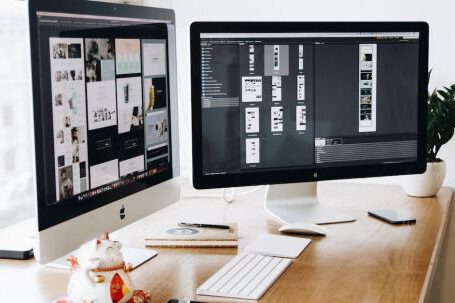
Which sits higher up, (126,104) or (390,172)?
(126,104)

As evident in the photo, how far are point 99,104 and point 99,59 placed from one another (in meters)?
0.09

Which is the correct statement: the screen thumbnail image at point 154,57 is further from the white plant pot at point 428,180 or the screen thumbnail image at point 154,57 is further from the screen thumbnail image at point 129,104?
the white plant pot at point 428,180

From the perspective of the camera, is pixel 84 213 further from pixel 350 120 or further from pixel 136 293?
pixel 350 120

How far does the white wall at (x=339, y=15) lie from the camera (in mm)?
2301

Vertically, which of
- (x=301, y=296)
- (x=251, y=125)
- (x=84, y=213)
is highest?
(x=251, y=125)

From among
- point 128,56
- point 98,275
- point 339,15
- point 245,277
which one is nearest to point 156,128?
point 128,56

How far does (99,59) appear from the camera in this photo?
1413mm

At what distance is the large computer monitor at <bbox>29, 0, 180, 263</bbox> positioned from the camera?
1.26 metres

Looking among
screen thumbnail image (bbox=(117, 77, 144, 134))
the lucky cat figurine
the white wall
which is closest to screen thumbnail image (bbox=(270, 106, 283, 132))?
screen thumbnail image (bbox=(117, 77, 144, 134))

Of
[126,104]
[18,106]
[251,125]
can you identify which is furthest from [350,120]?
[18,106]

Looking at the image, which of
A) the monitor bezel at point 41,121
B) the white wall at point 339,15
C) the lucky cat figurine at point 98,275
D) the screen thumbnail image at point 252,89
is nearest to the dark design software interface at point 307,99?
the screen thumbnail image at point 252,89

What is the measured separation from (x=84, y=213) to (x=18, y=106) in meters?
0.85

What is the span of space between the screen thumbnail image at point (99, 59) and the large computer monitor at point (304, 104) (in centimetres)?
27

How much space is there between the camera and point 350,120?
1.83m
